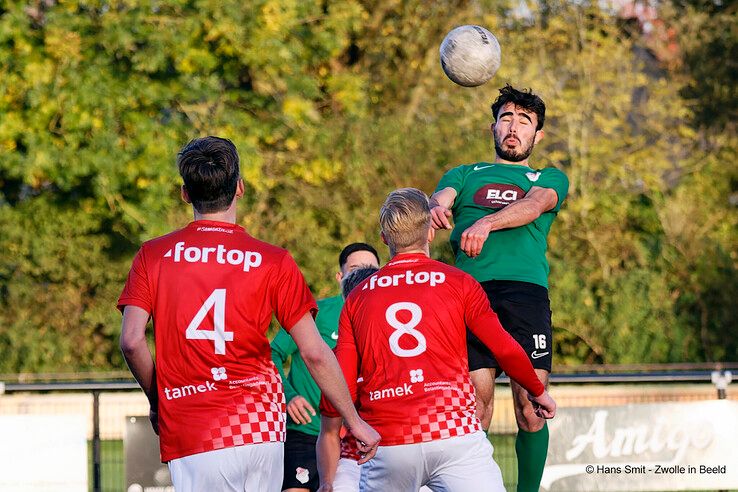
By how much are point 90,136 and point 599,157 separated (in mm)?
9976

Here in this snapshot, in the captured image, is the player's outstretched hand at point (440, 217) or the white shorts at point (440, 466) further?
the player's outstretched hand at point (440, 217)

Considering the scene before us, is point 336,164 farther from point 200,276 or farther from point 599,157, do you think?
point 200,276

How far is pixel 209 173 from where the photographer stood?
5.20 m

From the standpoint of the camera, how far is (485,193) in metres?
7.48

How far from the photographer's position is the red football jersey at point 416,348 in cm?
554

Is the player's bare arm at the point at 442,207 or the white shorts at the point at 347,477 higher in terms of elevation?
the player's bare arm at the point at 442,207

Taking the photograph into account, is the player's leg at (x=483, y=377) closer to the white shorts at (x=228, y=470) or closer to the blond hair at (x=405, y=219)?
the blond hair at (x=405, y=219)

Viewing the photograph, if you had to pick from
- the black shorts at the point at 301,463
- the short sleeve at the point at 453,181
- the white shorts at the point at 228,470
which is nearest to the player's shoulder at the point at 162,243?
the white shorts at the point at 228,470

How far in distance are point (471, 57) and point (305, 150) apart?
43.8ft

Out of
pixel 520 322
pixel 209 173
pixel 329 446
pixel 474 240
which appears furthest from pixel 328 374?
pixel 520 322

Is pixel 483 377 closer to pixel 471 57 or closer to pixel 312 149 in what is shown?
pixel 471 57

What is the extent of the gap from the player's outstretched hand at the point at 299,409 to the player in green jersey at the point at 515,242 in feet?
4.96

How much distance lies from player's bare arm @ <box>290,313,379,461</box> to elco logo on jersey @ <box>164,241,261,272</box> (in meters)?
0.32

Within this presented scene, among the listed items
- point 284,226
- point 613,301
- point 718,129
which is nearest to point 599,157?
point 718,129
